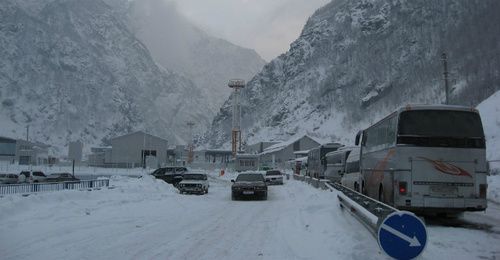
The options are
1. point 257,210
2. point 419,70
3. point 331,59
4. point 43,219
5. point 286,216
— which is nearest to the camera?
point 43,219

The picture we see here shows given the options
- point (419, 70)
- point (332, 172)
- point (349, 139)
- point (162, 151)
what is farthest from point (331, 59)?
point (332, 172)

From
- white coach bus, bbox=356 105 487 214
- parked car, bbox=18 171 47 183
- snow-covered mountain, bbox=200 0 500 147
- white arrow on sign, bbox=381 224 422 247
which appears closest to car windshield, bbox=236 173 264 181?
white coach bus, bbox=356 105 487 214

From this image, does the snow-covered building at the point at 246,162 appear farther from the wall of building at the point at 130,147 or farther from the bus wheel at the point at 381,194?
the bus wheel at the point at 381,194

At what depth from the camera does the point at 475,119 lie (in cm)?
1473

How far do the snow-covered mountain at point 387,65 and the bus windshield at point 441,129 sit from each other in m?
109

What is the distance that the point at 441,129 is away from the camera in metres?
14.6

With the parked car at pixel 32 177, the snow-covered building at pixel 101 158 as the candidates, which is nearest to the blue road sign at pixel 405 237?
the parked car at pixel 32 177

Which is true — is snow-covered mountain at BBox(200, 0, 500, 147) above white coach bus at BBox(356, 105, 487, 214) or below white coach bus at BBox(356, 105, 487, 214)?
above

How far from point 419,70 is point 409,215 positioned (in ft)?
508

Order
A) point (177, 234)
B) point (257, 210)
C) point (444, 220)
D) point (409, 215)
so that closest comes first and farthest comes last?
point (409, 215)
point (177, 234)
point (444, 220)
point (257, 210)

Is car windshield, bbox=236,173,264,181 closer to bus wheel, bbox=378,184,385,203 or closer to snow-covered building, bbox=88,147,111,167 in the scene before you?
bus wheel, bbox=378,184,385,203

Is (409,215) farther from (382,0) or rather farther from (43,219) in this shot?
(382,0)

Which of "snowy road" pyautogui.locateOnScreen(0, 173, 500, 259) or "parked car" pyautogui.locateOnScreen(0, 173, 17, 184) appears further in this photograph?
"parked car" pyautogui.locateOnScreen(0, 173, 17, 184)

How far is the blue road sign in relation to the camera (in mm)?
8484
